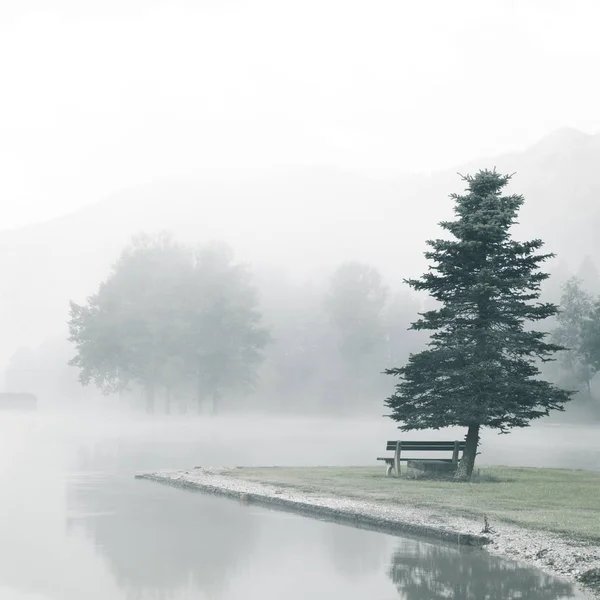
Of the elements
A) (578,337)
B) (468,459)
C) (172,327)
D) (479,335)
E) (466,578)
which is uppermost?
(578,337)

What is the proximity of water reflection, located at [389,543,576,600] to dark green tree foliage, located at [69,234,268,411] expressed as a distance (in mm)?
73769

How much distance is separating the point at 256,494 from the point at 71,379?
104 m

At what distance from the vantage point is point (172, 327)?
90125mm

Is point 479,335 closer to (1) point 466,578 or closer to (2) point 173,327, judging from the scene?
(1) point 466,578

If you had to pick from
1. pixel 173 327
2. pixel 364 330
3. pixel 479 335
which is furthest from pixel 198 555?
pixel 364 330

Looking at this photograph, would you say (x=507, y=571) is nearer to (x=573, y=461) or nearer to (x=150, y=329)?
(x=573, y=461)

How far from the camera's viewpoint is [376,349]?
4542 inches

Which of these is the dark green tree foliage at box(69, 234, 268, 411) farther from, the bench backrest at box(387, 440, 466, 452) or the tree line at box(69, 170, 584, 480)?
the bench backrest at box(387, 440, 466, 452)

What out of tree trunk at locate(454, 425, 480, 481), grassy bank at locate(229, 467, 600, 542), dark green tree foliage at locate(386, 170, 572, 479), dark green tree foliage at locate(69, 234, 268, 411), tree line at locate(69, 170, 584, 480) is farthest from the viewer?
dark green tree foliage at locate(69, 234, 268, 411)

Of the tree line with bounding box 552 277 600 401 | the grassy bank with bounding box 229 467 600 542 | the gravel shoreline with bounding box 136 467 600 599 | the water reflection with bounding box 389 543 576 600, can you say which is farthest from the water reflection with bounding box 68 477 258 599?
the tree line with bounding box 552 277 600 401

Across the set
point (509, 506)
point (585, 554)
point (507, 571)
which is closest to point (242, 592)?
point (507, 571)

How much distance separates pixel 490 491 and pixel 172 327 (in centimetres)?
6822

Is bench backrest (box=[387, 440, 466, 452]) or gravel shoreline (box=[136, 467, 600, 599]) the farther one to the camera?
bench backrest (box=[387, 440, 466, 452])

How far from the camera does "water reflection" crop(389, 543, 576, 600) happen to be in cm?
1234
